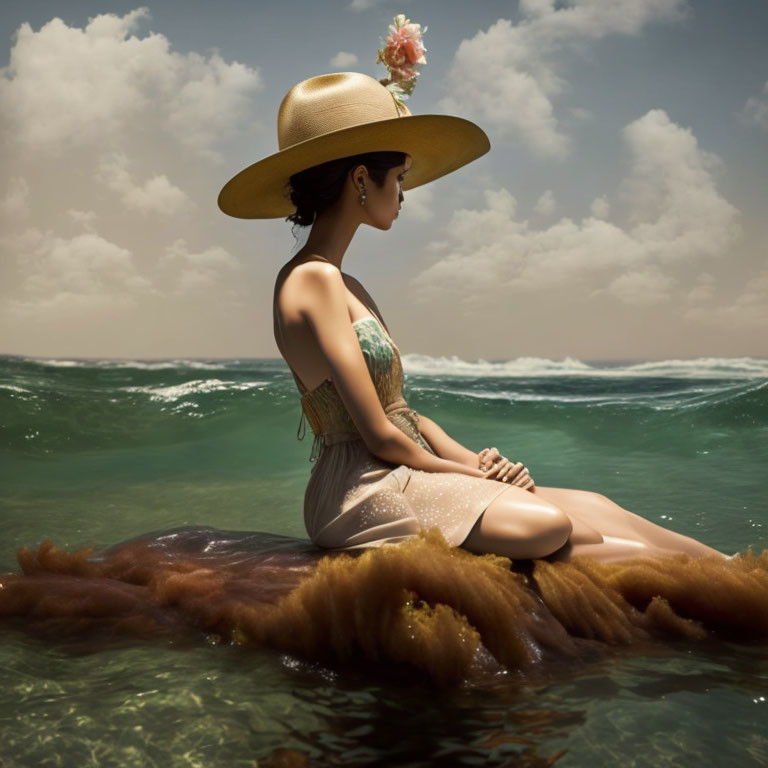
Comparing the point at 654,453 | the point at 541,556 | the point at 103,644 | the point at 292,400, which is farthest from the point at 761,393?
the point at 103,644

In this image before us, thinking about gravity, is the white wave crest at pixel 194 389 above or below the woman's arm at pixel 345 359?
below

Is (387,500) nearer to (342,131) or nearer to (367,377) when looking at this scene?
(367,377)

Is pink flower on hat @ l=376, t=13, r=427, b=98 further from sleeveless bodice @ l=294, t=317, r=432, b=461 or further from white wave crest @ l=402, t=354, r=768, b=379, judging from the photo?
white wave crest @ l=402, t=354, r=768, b=379

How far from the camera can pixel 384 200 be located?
8.43 ft

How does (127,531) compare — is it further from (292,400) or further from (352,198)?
(292,400)

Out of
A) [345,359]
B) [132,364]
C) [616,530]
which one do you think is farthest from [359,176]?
[132,364]

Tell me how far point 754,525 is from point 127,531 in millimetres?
3100

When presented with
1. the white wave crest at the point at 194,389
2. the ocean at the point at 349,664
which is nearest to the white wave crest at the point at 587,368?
the white wave crest at the point at 194,389

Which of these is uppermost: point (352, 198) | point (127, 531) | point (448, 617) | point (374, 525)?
point (352, 198)

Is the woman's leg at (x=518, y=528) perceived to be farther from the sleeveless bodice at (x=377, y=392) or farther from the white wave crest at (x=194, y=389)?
the white wave crest at (x=194, y=389)

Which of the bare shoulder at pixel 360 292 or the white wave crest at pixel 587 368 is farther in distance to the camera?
the white wave crest at pixel 587 368

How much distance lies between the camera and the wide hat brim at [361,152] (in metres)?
2.45

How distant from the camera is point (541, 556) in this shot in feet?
7.77

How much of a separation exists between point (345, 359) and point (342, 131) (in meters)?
0.63
